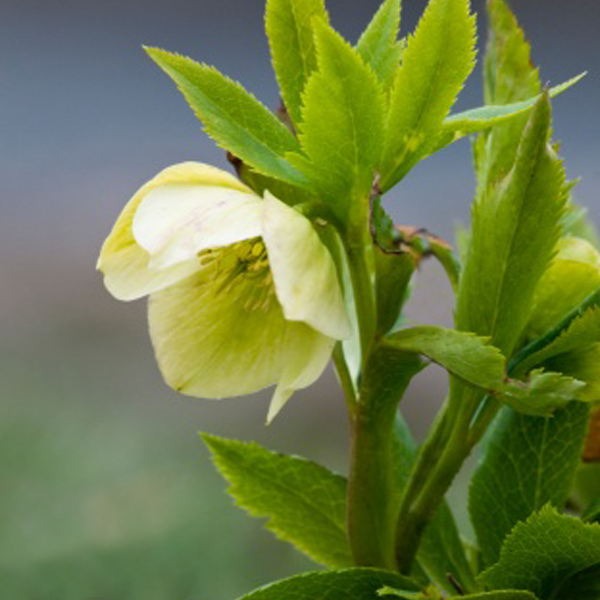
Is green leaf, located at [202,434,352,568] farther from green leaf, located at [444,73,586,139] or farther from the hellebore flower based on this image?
green leaf, located at [444,73,586,139]

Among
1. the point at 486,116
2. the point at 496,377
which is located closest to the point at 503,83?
the point at 486,116

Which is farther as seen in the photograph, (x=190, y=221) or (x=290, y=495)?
(x=290, y=495)

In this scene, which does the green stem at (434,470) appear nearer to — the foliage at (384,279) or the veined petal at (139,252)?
the foliage at (384,279)

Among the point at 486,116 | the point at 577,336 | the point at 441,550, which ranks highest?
the point at 486,116

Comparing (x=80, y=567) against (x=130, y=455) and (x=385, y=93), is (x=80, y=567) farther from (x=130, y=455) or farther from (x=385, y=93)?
(x=385, y=93)

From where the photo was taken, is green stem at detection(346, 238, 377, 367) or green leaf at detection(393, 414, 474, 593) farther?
green leaf at detection(393, 414, 474, 593)

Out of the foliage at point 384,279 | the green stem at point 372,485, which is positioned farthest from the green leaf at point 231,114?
the green stem at point 372,485

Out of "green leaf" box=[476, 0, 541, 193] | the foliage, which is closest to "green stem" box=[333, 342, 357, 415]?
the foliage

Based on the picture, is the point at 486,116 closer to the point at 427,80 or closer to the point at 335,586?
the point at 427,80
